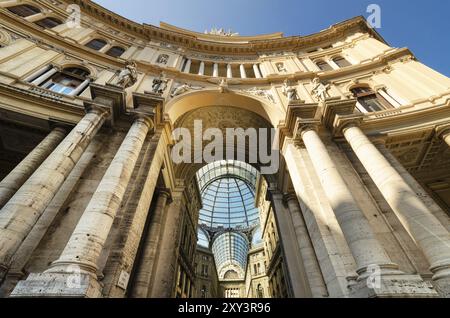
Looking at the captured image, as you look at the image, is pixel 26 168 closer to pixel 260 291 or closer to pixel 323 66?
pixel 323 66

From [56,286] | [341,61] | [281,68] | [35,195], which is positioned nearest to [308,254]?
[56,286]

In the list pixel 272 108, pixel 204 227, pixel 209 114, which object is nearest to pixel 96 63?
pixel 209 114

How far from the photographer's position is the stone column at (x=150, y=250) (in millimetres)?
9906

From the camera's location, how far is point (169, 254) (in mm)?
11781

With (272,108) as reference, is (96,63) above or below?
above

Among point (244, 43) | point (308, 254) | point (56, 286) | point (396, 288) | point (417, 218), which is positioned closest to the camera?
point (56, 286)

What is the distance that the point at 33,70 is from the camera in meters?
10.9

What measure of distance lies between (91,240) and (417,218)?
8913 mm

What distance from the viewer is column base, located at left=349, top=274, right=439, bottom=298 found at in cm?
434

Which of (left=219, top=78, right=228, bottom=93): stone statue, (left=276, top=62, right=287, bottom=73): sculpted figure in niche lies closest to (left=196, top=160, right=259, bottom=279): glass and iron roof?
(left=276, top=62, right=287, bottom=73): sculpted figure in niche

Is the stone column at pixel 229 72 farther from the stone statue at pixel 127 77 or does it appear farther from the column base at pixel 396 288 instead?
the column base at pixel 396 288

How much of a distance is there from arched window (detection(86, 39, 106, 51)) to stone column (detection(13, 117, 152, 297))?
45.3ft

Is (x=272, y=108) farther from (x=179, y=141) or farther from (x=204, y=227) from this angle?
(x=204, y=227)
